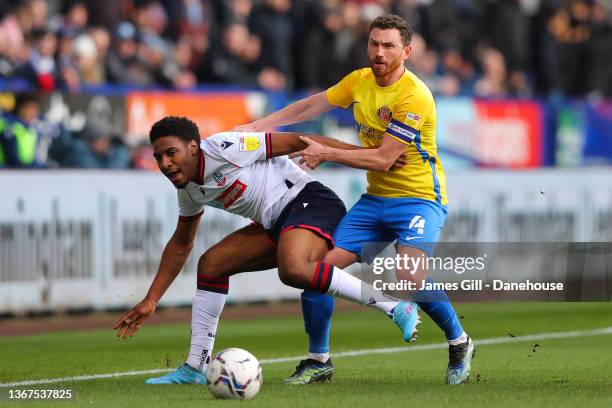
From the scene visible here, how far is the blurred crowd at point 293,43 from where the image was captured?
16531mm

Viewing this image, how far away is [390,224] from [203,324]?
142cm

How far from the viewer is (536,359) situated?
36.9 feet

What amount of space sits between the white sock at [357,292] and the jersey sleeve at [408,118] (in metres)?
0.97

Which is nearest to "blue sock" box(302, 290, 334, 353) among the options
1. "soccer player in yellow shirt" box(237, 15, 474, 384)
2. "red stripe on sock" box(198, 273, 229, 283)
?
"soccer player in yellow shirt" box(237, 15, 474, 384)

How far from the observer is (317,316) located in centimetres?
966

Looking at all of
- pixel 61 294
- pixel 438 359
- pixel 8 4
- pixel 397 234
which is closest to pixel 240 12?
pixel 8 4

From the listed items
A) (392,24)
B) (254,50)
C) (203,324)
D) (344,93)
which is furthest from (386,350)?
(254,50)

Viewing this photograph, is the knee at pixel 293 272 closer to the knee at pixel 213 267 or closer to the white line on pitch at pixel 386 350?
the knee at pixel 213 267

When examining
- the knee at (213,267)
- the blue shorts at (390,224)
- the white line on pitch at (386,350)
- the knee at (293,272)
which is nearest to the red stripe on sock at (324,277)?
the knee at (293,272)

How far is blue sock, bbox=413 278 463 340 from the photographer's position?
9266 millimetres

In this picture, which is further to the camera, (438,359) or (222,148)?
(438,359)

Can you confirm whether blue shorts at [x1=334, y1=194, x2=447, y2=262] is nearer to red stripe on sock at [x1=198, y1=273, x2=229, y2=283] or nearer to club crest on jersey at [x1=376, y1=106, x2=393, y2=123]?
club crest on jersey at [x1=376, y1=106, x2=393, y2=123]

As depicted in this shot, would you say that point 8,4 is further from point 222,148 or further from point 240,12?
point 222,148

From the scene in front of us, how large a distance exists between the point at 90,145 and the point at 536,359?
262 inches
